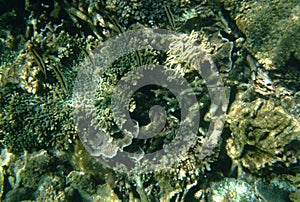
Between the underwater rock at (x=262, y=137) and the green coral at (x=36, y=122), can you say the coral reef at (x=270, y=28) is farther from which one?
the green coral at (x=36, y=122)

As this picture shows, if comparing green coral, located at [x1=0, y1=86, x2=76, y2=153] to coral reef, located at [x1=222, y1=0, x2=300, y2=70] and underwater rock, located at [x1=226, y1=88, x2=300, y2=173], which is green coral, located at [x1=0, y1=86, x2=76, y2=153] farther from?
coral reef, located at [x1=222, y1=0, x2=300, y2=70]

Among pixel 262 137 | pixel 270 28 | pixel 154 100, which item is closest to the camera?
pixel 262 137

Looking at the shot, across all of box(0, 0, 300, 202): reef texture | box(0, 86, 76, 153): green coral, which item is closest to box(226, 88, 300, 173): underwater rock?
box(0, 0, 300, 202): reef texture

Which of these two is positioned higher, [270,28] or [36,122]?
[36,122]

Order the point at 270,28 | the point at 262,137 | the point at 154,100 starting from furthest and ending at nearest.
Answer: the point at 270,28, the point at 154,100, the point at 262,137

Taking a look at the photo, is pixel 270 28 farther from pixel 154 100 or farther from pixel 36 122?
pixel 36 122

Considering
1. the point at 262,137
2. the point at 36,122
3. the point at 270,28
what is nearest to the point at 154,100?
the point at 262,137
